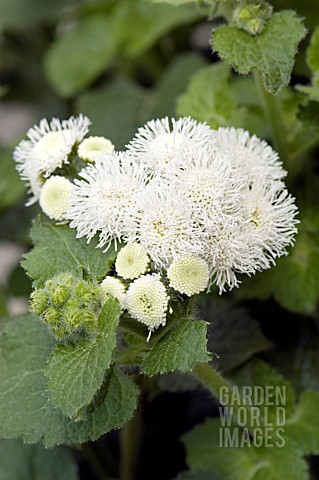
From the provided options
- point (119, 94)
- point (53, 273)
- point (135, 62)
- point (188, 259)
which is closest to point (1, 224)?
point (119, 94)

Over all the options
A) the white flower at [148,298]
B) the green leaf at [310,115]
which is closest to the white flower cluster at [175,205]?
the white flower at [148,298]

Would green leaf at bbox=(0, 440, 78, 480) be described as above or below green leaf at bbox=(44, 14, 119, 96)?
below

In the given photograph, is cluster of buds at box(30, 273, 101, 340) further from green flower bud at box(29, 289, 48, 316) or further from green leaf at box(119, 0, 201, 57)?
green leaf at box(119, 0, 201, 57)

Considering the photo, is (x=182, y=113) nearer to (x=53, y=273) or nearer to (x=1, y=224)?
(x=53, y=273)

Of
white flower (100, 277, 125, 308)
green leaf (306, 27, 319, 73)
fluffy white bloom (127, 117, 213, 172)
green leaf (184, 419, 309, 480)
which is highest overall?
green leaf (306, 27, 319, 73)

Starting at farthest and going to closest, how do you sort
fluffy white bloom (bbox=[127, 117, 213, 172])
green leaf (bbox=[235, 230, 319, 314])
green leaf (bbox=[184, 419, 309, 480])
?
1. green leaf (bbox=[235, 230, 319, 314])
2. green leaf (bbox=[184, 419, 309, 480])
3. fluffy white bloom (bbox=[127, 117, 213, 172])

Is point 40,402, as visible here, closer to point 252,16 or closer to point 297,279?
point 297,279

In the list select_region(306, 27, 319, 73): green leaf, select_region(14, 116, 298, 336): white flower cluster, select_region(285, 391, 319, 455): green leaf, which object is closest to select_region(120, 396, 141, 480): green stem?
select_region(285, 391, 319, 455): green leaf

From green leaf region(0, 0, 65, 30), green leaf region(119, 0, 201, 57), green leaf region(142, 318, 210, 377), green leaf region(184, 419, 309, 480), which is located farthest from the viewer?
green leaf region(0, 0, 65, 30)
